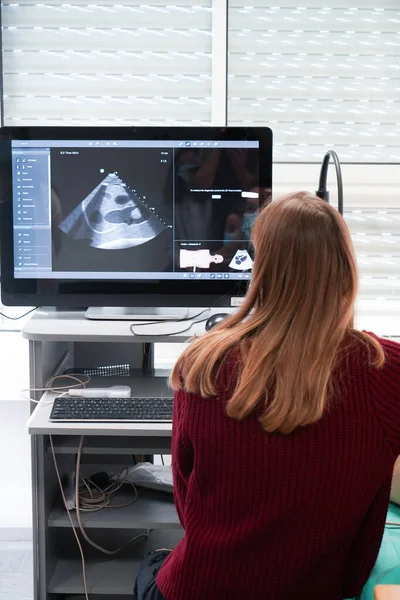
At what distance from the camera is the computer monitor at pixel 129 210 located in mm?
2025

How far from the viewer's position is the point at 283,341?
1212mm

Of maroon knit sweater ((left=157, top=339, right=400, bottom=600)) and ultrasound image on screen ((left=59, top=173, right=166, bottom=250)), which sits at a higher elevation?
ultrasound image on screen ((left=59, top=173, right=166, bottom=250))

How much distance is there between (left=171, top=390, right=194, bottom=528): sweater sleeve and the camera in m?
1.27

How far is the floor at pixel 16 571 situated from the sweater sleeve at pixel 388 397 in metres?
1.60

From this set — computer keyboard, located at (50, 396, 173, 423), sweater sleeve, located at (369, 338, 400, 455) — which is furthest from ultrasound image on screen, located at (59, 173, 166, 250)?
sweater sleeve, located at (369, 338, 400, 455)

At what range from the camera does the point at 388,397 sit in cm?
122

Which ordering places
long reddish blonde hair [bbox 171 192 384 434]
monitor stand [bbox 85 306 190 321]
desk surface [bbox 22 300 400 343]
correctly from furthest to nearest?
monitor stand [bbox 85 306 190 321]
desk surface [bbox 22 300 400 343]
long reddish blonde hair [bbox 171 192 384 434]

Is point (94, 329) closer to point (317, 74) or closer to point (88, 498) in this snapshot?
point (88, 498)

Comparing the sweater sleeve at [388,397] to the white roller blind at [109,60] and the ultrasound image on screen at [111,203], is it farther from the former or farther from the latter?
the white roller blind at [109,60]

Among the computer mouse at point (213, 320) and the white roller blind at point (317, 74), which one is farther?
the white roller blind at point (317, 74)

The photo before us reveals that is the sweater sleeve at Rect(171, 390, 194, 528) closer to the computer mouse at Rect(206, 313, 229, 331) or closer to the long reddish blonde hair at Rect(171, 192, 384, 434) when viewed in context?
the long reddish blonde hair at Rect(171, 192, 384, 434)

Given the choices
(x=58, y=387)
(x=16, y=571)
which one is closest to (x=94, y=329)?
(x=58, y=387)

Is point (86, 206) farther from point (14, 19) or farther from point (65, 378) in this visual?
point (14, 19)

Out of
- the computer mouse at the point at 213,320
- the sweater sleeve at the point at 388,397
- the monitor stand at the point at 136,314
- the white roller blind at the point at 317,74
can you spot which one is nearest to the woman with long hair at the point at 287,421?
the sweater sleeve at the point at 388,397
